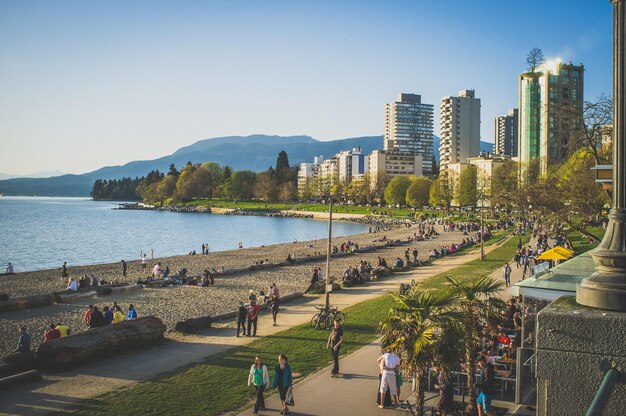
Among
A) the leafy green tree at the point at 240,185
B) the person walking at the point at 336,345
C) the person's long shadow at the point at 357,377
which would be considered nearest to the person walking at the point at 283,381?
the person walking at the point at 336,345

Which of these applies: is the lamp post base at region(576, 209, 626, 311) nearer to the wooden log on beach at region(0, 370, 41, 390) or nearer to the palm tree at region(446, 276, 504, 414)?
the palm tree at region(446, 276, 504, 414)

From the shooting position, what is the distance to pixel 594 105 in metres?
20.0

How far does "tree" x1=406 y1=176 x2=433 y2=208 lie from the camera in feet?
426

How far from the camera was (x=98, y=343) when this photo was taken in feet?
52.1

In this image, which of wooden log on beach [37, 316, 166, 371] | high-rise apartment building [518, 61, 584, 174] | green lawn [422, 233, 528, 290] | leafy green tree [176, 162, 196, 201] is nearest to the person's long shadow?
wooden log on beach [37, 316, 166, 371]

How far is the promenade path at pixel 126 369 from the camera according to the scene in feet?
40.5

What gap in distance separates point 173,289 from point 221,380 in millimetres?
20024

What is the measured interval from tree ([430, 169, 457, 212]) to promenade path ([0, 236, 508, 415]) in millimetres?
98040

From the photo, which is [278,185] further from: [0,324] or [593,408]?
[593,408]

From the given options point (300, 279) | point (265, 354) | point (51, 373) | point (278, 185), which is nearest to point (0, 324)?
point (51, 373)

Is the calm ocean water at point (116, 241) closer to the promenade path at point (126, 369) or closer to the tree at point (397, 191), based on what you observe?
the tree at point (397, 191)

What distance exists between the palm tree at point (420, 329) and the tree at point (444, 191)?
112 meters

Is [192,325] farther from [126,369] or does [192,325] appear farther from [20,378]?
[20,378]

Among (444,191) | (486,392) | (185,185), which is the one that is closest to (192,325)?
(486,392)
